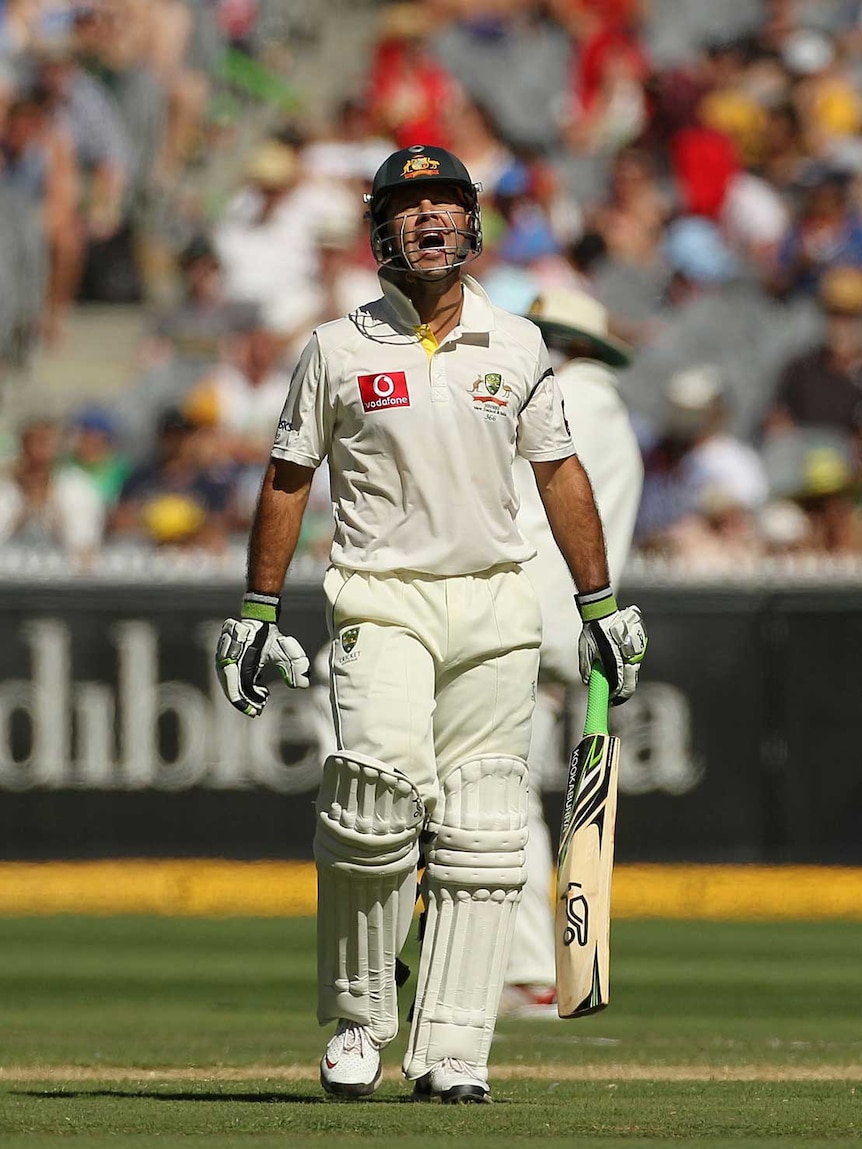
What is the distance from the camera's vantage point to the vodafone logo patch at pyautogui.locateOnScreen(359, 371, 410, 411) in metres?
5.44

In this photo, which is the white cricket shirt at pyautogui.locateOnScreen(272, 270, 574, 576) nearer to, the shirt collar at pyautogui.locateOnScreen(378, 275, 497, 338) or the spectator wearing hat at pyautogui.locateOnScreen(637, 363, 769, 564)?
the shirt collar at pyautogui.locateOnScreen(378, 275, 497, 338)

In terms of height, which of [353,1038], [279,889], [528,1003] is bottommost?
[279,889]

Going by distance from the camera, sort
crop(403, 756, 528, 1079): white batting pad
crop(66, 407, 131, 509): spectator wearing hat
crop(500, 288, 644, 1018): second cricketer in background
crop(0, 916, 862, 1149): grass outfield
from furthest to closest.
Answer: crop(66, 407, 131, 509): spectator wearing hat < crop(500, 288, 644, 1018): second cricketer in background < crop(403, 756, 528, 1079): white batting pad < crop(0, 916, 862, 1149): grass outfield

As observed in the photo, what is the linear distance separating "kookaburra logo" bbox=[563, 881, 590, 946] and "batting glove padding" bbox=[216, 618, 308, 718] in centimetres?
73

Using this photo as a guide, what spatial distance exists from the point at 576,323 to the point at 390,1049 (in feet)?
7.33

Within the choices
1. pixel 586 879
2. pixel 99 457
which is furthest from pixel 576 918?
pixel 99 457

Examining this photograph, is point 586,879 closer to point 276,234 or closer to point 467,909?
point 467,909

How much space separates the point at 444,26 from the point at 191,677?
666 cm

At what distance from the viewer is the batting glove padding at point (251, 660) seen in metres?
5.47

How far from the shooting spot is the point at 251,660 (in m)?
5.48

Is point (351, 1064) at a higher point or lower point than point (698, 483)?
lower

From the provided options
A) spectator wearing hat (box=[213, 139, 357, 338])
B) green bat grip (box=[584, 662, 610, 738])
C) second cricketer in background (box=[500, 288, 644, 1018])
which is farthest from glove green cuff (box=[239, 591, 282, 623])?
spectator wearing hat (box=[213, 139, 357, 338])

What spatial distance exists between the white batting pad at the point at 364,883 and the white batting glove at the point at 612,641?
23.3 inches

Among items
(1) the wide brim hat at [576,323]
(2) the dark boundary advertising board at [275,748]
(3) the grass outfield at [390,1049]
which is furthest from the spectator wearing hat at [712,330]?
(1) the wide brim hat at [576,323]
